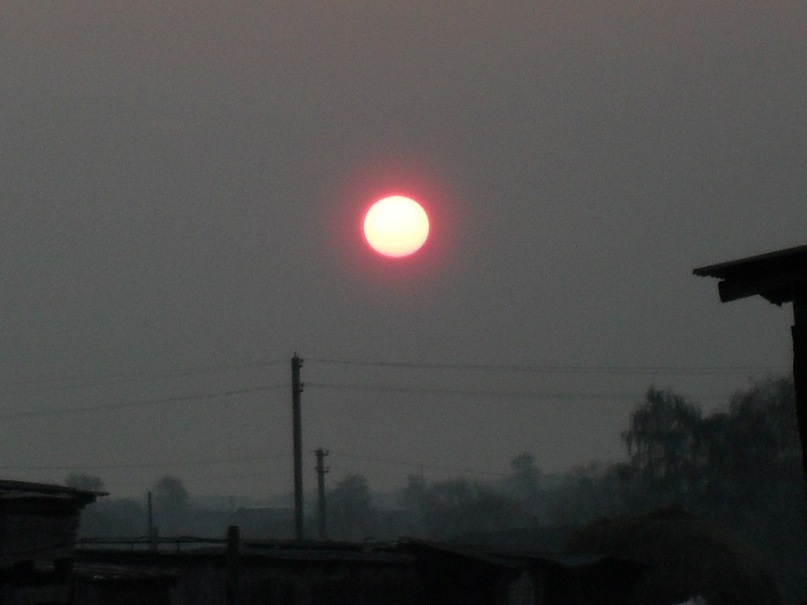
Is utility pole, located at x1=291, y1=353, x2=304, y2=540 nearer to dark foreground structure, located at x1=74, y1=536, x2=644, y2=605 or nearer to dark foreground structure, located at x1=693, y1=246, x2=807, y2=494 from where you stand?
dark foreground structure, located at x1=74, y1=536, x2=644, y2=605

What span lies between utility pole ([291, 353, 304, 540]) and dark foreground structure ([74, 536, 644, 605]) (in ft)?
40.7

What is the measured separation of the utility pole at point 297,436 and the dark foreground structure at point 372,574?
40.7 ft

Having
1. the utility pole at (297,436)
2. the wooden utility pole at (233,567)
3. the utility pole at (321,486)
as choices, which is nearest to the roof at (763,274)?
the wooden utility pole at (233,567)

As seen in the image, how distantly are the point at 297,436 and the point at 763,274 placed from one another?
33.9 meters

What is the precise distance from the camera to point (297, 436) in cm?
4431

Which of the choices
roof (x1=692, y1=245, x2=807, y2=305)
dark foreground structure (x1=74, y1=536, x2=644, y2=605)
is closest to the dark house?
dark foreground structure (x1=74, y1=536, x2=644, y2=605)

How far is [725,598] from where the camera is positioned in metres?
39.3

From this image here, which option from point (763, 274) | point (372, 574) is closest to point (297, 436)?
point (372, 574)

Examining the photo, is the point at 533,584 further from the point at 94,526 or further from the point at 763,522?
the point at 94,526

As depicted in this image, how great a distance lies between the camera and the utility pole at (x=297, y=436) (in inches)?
1724

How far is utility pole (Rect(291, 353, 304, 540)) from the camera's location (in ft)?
144

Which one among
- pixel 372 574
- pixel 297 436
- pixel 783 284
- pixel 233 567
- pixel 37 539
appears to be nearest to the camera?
pixel 783 284

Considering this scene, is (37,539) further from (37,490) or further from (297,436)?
(297,436)

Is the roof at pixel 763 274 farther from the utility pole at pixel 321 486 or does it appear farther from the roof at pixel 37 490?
the utility pole at pixel 321 486
